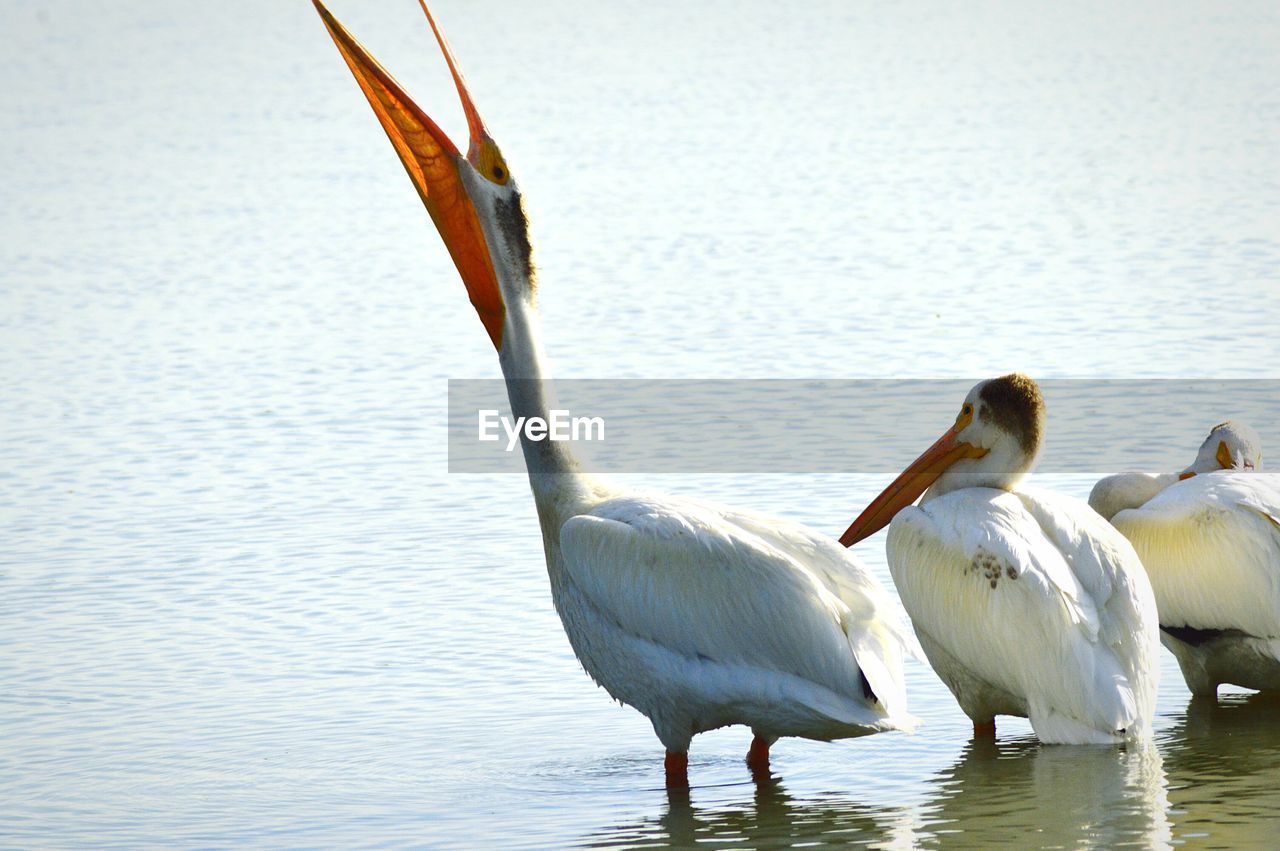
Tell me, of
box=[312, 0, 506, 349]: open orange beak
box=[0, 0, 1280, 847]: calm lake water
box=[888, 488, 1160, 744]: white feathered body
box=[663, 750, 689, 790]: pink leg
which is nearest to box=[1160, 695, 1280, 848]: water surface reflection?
box=[0, 0, 1280, 847]: calm lake water

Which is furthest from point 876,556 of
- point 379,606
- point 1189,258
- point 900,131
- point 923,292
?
point 900,131

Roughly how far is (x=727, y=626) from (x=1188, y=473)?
162 cm

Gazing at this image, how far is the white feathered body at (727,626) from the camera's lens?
4.26 meters

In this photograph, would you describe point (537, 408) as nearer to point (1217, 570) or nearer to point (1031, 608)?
point (1031, 608)

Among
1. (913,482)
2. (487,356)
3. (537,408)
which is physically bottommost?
(913,482)

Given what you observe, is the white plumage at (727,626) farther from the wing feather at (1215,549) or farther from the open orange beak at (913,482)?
the wing feather at (1215,549)

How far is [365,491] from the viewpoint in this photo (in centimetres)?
746

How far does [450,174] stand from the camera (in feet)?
15.8

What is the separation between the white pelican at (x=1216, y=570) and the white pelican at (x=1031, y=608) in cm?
25

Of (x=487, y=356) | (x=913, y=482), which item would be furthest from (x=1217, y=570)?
(x=487, y=356)

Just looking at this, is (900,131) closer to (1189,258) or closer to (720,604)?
(1189,258)

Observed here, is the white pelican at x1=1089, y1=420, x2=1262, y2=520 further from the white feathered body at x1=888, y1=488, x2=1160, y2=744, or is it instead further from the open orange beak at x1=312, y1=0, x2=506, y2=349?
the open orange beak at x1=312, y1=0, x2=506, y2=349

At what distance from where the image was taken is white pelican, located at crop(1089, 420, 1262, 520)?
525cm

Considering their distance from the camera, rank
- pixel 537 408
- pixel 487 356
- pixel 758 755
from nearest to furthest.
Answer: pixel 758 755
pixel 537 408
pixel 487 356
